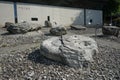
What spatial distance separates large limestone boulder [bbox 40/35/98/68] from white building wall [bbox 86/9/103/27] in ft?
61.5

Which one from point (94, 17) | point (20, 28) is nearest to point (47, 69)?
point (20, 28)

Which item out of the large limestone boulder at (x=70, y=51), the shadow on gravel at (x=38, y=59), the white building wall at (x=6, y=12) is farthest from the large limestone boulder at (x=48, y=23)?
the large limestone boulder at (x=70, y=51)

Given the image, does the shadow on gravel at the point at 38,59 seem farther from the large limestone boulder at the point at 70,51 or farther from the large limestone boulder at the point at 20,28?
the large limestone boulder at the point at 20,28

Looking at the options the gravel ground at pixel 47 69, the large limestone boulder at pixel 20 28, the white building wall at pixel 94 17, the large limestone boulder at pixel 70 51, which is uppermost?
the white building wall at pixel 94 17

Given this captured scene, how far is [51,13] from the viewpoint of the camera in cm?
2381

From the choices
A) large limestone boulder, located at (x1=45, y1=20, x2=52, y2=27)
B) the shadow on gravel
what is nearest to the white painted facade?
large limestone boulder, located at (x1=45, y1=20, x2=52, y2=27)

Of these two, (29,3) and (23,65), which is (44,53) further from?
(29,3)

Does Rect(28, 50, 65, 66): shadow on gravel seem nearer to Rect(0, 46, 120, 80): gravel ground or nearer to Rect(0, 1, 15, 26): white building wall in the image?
Rect(0, 46, 120, 80): gravel ground

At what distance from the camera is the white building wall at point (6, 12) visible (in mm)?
20969

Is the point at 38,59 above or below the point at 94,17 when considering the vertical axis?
below

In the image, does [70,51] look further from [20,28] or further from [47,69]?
[20,28]

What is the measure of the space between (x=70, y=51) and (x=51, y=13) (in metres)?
16.4

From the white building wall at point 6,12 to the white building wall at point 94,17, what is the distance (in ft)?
34.6

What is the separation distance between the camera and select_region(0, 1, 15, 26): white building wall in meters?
21.0
